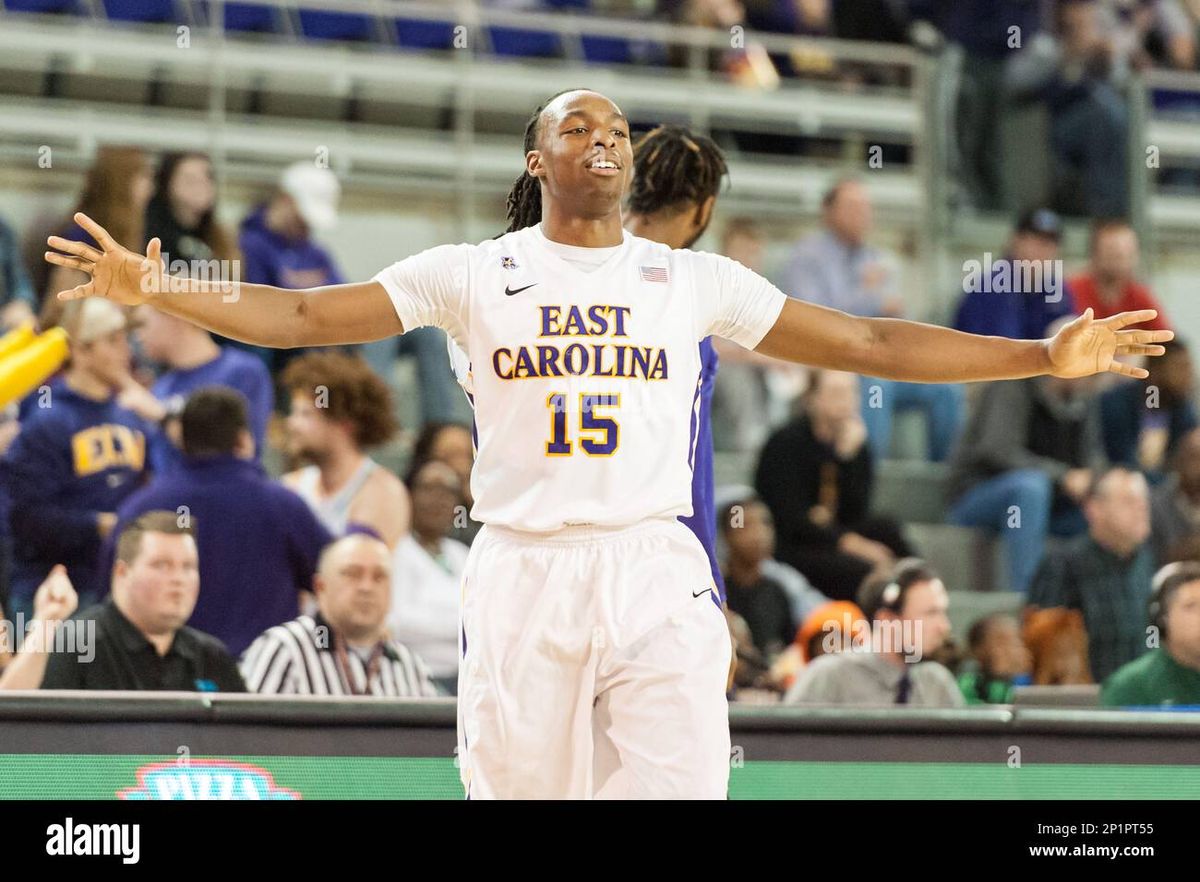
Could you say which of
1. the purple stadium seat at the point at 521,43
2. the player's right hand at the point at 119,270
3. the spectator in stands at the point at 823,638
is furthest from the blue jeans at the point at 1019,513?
the player's right hand at the point at 119,270

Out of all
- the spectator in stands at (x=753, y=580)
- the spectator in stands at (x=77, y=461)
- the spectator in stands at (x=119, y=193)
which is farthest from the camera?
the spectator in stands at (x=119, y=193)

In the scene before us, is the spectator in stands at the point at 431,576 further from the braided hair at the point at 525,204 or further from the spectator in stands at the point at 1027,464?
the spectator in stands at the point at 1027,464

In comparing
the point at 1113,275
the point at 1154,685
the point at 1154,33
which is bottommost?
the point at 1154,685

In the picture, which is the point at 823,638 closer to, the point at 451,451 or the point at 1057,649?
the point at 1057,649

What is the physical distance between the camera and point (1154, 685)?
622 cm

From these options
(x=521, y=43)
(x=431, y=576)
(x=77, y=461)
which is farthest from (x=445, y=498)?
(x=521, y=43)

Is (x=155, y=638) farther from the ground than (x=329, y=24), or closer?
closer

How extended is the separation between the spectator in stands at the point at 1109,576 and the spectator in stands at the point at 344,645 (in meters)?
2.99

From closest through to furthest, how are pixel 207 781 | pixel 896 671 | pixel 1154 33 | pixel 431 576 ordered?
pixel 207 781
pixel 896 671
pixel 431 576
pixel 1154 33

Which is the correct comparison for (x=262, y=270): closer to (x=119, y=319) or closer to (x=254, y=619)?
(x=119, y=319)

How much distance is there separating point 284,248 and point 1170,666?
417 centimetres

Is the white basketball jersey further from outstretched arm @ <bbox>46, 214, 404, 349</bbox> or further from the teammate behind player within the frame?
the teammate behind player

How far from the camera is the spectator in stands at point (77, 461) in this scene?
Answer: 6473 mm
